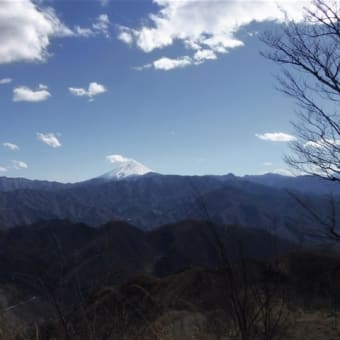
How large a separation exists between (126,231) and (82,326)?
101m

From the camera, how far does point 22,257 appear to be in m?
83.6

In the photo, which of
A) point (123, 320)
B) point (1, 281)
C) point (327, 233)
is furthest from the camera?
point (1, 281)

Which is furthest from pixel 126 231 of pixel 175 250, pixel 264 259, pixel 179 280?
pixel 264 259

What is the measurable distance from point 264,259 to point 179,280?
1206 inches

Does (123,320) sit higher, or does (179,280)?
(123,320)

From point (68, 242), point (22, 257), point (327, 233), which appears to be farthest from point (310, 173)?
point (68, 242)

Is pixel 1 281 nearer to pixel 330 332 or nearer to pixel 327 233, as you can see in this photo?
A: pixel 330 332

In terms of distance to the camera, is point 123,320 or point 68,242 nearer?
point 123,320

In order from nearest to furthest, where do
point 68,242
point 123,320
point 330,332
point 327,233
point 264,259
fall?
1. point 123,320
2. point 264,259
3. point 327,233
4. point 330,332
5. point 68,242

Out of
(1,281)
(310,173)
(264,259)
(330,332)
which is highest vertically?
(310,173)

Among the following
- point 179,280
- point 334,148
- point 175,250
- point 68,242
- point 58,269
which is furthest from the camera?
point 68,242

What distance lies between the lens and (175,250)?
9756 centimetres

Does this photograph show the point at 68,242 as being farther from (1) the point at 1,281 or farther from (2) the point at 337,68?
(2) the point at 337,68

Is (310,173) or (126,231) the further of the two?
(126,231)
